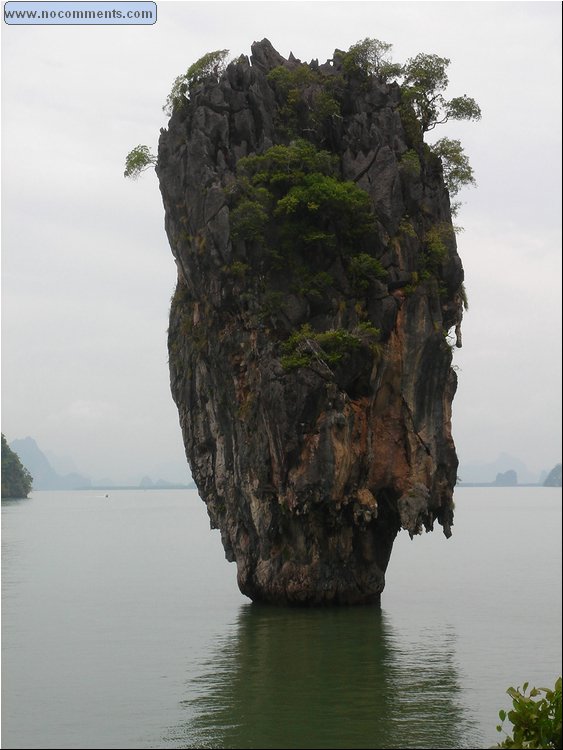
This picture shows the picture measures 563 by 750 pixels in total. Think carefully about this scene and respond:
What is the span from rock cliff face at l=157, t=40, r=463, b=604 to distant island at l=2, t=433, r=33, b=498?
91498mm

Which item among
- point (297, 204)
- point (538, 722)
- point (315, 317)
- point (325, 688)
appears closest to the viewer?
point (538, 722)

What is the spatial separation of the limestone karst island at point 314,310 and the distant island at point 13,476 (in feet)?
300

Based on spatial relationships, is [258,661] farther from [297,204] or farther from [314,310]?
[297,204]

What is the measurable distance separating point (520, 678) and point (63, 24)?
55.0 ft

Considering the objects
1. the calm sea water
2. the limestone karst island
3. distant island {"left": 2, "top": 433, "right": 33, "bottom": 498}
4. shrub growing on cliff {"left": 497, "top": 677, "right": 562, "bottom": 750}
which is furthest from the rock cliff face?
distant island {"left": 2, "top": 433, "right": 33, "bottom": 498}

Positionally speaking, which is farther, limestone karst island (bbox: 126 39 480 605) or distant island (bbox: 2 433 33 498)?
distant island (bbox: 2 433 33 498)

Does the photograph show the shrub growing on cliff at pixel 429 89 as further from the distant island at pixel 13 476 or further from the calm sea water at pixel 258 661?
the distant island at pixel 13 476

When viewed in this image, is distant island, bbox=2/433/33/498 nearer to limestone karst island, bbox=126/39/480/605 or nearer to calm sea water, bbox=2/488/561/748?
calm sea water, bbox=2/488/561/748

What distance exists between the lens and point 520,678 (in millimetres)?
22266

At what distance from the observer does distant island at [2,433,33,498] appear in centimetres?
11879

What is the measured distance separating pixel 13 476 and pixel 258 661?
4204 inches

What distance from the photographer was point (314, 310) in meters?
29.3

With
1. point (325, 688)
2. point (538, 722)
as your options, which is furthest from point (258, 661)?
point (538, 722)

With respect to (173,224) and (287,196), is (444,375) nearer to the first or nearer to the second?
(287,196)
